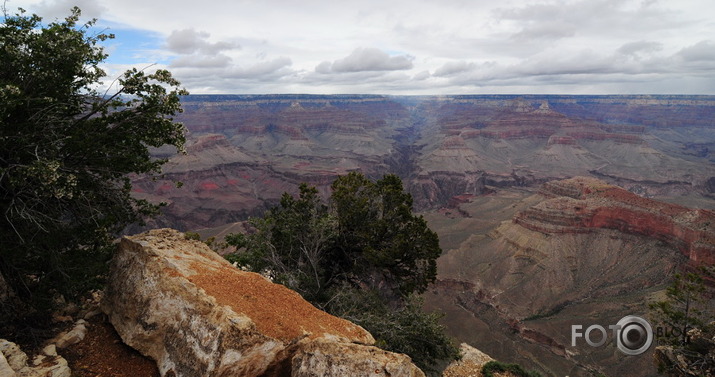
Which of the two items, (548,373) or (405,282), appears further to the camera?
(548,373)

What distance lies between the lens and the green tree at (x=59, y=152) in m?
10.1

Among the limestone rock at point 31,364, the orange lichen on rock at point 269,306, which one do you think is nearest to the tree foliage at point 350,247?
the orange lichen on rock at point 269,306

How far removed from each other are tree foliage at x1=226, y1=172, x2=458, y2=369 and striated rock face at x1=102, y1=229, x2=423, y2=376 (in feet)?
25.5

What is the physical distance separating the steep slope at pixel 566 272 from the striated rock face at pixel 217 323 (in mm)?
44684

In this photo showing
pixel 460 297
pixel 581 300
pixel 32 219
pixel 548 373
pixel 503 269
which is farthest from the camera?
pixel 503 269

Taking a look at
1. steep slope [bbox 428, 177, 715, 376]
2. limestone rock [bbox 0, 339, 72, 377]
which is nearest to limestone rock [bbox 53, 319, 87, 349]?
limestone rock [bbox 0, 339, 72, 377]

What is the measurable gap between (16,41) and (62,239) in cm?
620

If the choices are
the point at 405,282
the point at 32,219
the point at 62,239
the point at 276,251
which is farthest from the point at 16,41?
the point at 405,282

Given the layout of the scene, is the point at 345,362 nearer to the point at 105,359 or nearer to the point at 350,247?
the point at 105,359

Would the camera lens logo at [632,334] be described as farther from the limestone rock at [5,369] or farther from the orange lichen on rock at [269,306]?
the limestone rock at [5,369]

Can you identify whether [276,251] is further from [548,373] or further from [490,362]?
[548,373]

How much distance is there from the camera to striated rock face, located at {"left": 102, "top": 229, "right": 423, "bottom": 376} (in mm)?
8750

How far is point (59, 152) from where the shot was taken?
436 inches

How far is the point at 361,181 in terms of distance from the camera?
2392 centimetres
